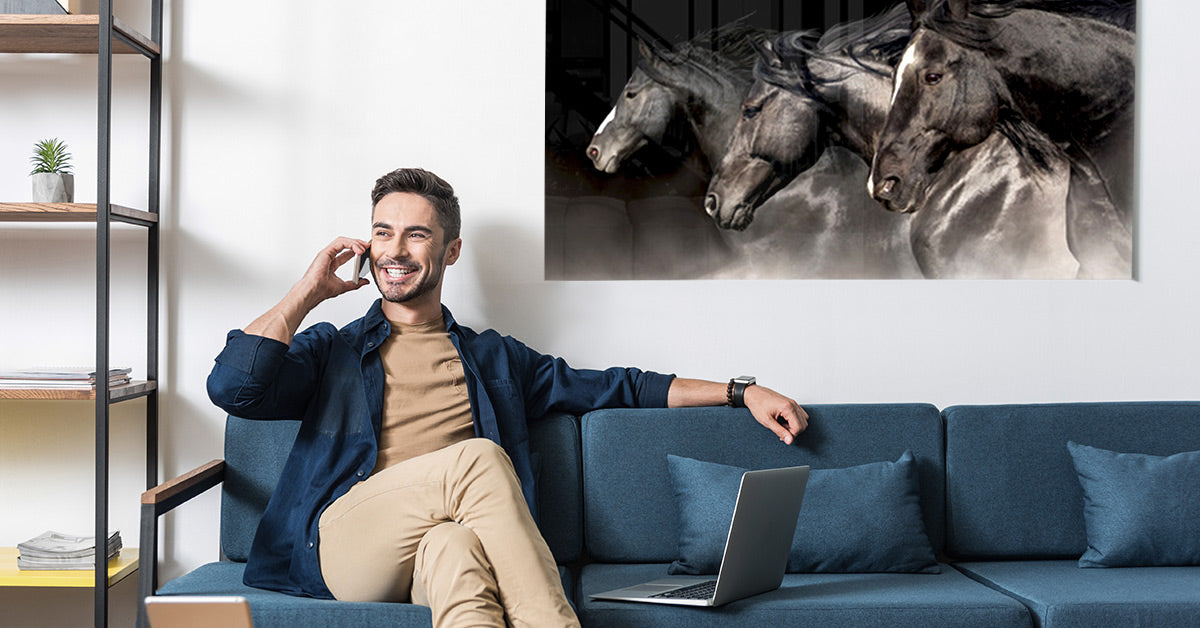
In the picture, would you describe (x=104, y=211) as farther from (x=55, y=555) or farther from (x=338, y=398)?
(x=55, y=555)

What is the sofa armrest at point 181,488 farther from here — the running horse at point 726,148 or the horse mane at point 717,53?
the horse mane at point 717,53

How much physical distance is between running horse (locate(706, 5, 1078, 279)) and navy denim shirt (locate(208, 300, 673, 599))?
0.70m

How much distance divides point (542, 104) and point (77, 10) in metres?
1.25

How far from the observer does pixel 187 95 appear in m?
2.90

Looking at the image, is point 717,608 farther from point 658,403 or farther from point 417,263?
point 417,263

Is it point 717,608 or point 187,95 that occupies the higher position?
point 187,95

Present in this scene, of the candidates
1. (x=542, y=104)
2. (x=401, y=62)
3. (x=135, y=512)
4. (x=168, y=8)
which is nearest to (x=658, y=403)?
(x=542, y=104)

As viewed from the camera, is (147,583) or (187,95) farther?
(187,95)

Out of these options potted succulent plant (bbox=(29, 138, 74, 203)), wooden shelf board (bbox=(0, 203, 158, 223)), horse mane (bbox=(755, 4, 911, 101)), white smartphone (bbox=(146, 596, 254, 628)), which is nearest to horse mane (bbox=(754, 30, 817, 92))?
horse mane (bbox=(755, 4, 911, 101))

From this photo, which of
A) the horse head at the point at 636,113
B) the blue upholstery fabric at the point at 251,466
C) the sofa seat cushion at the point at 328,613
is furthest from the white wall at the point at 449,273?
the sofa seat cushion at the point at 328,613

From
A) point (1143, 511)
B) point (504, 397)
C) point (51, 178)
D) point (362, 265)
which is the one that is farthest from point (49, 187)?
point (1143, 511)

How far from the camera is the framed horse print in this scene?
2947 millimetres

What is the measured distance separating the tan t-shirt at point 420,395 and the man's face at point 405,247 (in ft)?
0.39

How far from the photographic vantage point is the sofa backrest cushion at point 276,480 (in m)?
2.64
